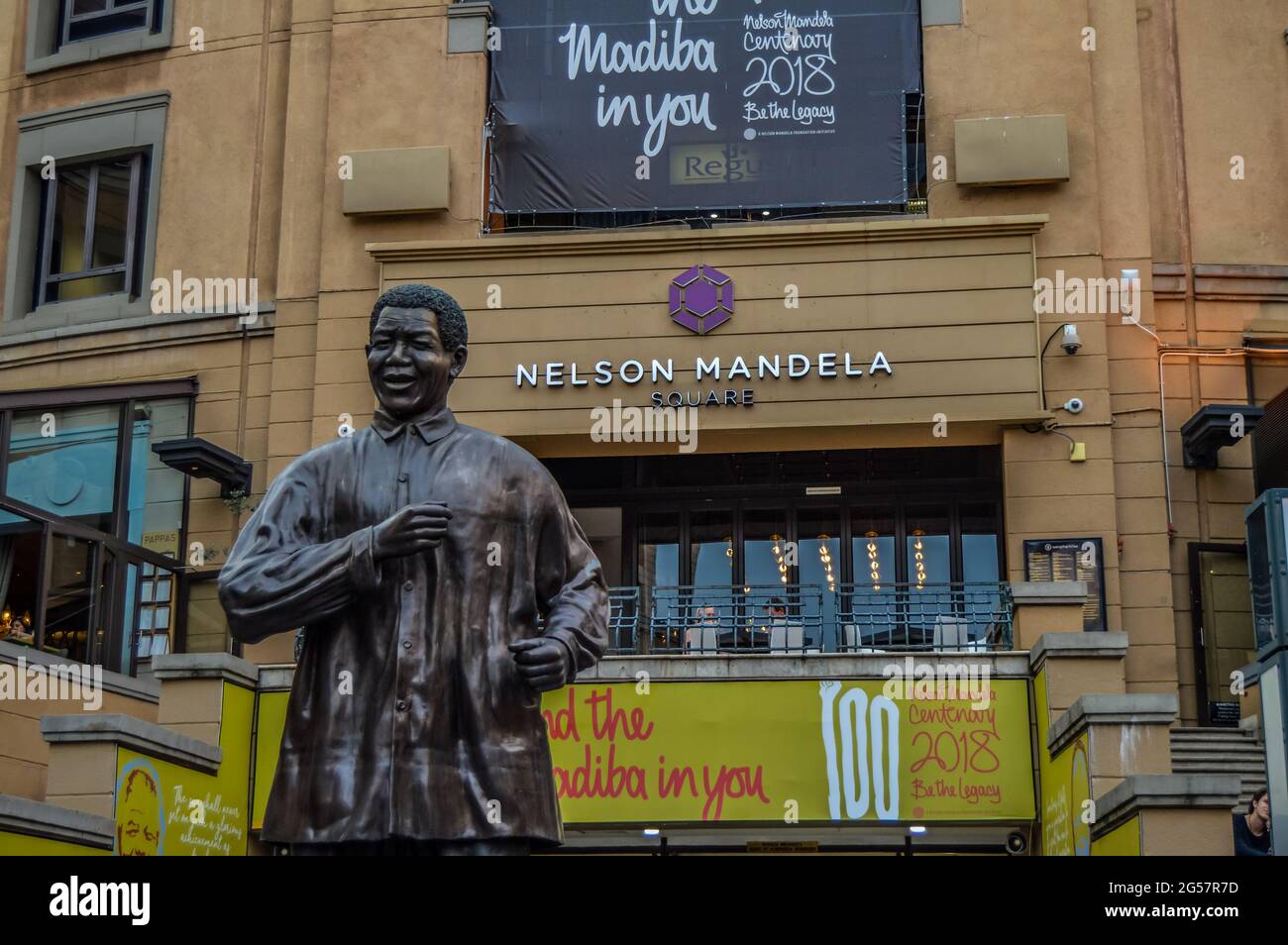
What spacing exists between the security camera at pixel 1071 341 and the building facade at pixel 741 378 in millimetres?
68

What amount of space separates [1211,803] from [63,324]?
1932cm

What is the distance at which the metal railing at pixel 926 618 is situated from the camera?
22.1m

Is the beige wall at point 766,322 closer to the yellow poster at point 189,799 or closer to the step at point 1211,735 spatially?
the step at point 1211,735

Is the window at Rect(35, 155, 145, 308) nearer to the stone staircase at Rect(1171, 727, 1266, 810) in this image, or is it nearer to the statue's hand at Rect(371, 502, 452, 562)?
the stone staircase at Rect(1171, 727, 1266, 810)

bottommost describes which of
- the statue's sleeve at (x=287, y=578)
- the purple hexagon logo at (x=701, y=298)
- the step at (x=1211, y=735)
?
the statue's sleeve at (x=287, y=578)

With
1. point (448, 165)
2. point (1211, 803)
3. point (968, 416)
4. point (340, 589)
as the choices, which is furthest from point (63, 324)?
A: point (340, 589)

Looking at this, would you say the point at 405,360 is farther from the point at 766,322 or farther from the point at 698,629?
the point at 766,322

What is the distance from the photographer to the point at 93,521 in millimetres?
26406

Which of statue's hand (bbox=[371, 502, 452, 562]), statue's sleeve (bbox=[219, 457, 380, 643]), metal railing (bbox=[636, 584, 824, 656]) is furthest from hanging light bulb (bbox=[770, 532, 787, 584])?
statue's hand (bbox=[371, 502, 452, 562])

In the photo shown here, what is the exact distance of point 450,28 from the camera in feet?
85.1

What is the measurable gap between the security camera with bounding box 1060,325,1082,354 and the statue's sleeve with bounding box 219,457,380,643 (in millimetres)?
18605

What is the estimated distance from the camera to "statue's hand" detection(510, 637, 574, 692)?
5688mm


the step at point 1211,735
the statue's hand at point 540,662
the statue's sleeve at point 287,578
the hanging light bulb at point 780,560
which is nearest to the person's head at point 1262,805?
the step at point 1211,735
